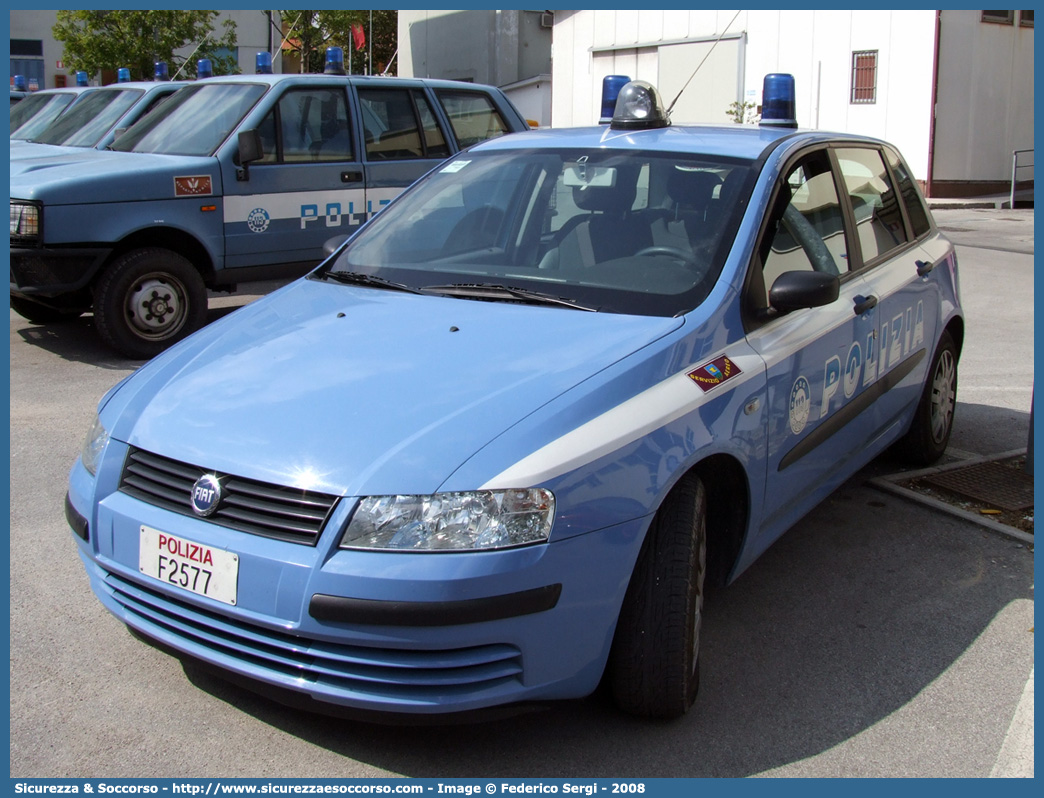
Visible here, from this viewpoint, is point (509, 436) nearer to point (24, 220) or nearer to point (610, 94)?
point (610, 94)

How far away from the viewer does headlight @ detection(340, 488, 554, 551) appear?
8.40 ft

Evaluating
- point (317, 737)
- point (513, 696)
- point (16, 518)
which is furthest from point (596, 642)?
point (16, 518)

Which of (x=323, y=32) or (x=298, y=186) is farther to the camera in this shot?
(x=323, y=32)

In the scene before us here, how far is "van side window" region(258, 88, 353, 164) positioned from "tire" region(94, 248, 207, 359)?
1069 mm

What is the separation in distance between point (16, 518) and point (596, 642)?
2.89m

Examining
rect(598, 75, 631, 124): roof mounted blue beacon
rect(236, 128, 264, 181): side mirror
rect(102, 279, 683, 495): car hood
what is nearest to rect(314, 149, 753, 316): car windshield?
rect(102, 279, 683, 495): car hood

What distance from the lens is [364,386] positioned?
2.97 meters

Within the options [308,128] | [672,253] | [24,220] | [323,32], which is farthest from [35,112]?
[323,32]

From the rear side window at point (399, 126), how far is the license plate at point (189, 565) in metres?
5.98

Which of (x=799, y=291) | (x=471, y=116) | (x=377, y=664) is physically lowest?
(x=377, y=664)

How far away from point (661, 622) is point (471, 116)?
6.92 metres

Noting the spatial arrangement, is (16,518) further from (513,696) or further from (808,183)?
(808,183)

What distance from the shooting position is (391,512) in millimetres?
2574

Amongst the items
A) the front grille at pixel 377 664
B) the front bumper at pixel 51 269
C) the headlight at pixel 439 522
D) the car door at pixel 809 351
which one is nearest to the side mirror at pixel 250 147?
the front bumper at pixel 51 269
